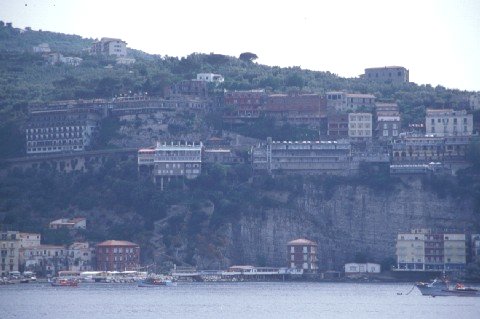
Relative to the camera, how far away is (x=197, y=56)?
162 meters

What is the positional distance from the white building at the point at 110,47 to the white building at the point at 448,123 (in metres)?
57.8

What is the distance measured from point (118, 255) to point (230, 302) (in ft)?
72.5

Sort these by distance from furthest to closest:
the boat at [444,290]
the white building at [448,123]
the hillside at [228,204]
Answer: the white building at [448,123], the hillside at [228,204], the boat at [444,290]

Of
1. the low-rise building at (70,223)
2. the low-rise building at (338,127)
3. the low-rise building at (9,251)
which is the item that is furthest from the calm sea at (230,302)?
the low-rise building at (338,127)

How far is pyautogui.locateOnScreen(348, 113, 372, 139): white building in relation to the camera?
140 metres

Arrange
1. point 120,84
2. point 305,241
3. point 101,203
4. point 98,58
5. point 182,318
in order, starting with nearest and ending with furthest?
point 182,318
point 305,241
point 101,203
point 120,84
point 98,58

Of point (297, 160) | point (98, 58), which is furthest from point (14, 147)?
point (98, 58)

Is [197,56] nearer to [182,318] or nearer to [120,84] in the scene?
[120,84]

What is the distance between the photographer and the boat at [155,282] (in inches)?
4678

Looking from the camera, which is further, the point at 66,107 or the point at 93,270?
the point at 66,107

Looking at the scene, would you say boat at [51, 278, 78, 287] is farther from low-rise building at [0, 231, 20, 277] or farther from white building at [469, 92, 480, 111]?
white building at [469, 92, 480, 111]

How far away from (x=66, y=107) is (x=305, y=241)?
106 ft

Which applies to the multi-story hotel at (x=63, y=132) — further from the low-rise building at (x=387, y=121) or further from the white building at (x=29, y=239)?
the low-rise building at (x=387, y=121)

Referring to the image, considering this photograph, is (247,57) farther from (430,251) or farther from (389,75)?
(430,251)
